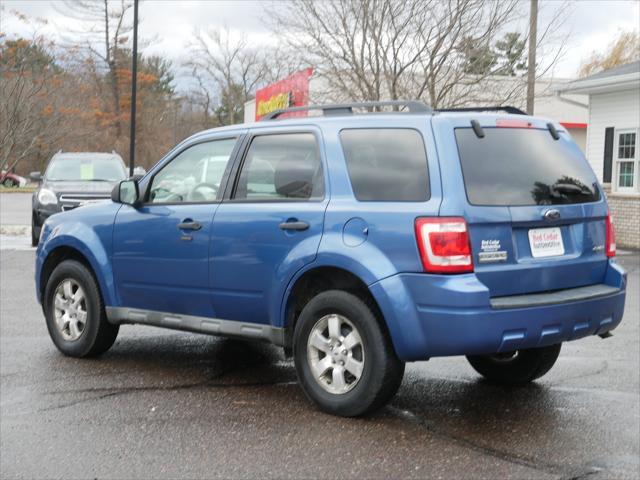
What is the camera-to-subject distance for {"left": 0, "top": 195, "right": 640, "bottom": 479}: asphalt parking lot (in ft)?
15.3

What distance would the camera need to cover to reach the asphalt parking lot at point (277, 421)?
15.3 ft

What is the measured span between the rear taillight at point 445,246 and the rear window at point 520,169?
22 cm

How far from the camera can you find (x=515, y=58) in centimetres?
2080

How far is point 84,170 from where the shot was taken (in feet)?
58.2

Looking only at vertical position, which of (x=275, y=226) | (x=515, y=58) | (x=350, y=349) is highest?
(x=515, y=58)

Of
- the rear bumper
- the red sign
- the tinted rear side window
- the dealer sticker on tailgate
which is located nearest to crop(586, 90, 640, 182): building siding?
the red sign

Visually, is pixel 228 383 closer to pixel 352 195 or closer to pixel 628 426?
pixel 352 195

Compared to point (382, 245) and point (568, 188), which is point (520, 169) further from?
point (382, 245)

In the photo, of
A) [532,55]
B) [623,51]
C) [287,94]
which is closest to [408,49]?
[532,55]

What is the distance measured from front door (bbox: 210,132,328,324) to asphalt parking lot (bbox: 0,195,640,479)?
679mm

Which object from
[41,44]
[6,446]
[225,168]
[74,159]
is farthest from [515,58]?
[6,446]

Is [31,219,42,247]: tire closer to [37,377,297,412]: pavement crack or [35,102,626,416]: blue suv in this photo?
[35,102,626,416]: blue suv

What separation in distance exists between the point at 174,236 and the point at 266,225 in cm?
91

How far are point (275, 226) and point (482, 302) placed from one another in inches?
57.9
